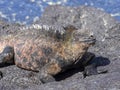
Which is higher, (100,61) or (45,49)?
(45,49)

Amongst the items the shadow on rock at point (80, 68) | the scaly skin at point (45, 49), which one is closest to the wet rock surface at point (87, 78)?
the shadow on rock at point (80, 68)

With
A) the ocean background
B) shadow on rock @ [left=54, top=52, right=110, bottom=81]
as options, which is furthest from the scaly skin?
the ocean background

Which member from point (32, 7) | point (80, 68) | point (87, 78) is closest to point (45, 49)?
point (80, 68)

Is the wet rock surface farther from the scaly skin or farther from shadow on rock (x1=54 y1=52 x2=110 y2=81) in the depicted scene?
the scaly skin

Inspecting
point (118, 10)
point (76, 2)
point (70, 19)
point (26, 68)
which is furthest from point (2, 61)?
point (76, 2)

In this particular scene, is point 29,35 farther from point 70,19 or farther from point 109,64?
point 70,19

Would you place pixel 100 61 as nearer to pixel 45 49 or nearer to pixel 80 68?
pixel 80 68
